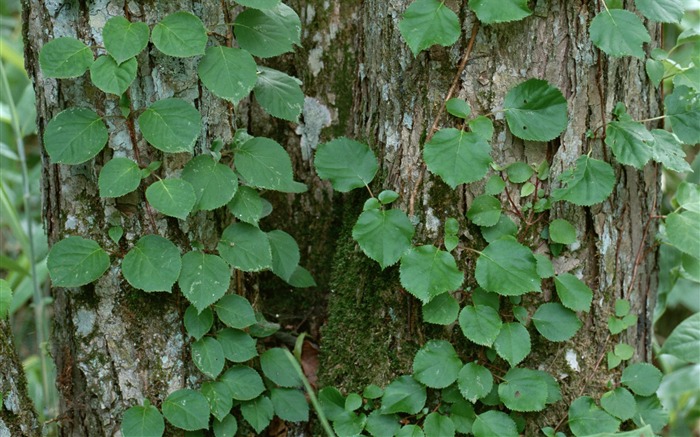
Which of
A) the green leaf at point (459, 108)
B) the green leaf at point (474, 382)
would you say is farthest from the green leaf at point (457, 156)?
the green leaf at point (474, 382)

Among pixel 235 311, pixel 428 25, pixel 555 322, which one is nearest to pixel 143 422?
pixel 235 311

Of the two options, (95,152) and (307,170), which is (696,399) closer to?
(307,170)

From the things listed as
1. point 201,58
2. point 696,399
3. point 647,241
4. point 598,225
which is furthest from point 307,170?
point 696,399

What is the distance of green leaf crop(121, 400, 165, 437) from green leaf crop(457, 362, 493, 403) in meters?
0.80

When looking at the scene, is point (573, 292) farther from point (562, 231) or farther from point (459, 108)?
point (459, 108)

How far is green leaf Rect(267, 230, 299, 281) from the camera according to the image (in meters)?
1.90

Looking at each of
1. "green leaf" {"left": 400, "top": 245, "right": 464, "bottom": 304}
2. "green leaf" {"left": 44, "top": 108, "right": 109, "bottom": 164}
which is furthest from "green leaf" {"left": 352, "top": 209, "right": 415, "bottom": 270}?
"green leaf" {"left": 44, "top": 108, "right": 109, "bottom": 164}

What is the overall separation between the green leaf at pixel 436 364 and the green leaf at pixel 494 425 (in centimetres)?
13

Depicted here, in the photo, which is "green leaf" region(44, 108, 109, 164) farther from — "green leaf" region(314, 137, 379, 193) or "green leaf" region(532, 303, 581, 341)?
"green leaf" region(532, 303, 581, 341)

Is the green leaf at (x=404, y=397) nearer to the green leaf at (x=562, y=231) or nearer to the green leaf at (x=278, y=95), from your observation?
the green leaf at (x=562, y=231)

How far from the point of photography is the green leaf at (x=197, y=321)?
1.75 metres

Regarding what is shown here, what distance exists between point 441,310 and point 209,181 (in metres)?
0.68

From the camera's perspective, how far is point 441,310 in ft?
5.57

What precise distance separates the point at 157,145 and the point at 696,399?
8.53ft
